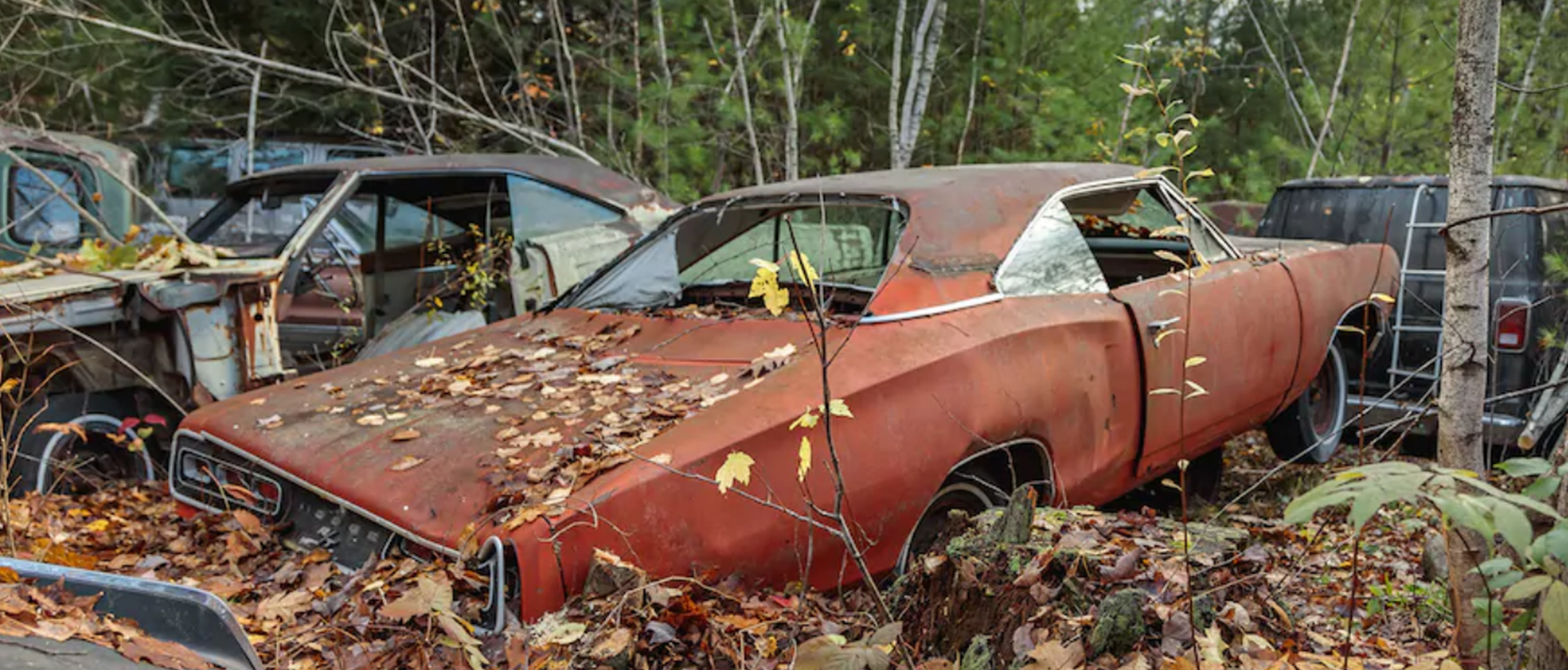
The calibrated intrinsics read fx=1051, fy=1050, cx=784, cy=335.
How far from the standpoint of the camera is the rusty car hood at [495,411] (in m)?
2.75

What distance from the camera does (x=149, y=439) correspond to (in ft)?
16.2

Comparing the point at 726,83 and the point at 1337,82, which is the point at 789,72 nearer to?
the point at 726,83

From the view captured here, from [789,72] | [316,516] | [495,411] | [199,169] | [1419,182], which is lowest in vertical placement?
[316,516]

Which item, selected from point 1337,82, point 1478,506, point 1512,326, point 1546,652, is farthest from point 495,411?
point 1337,82

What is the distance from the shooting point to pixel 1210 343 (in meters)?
4.17

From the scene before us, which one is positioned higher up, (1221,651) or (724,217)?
(724,217)

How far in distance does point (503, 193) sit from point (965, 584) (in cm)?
445

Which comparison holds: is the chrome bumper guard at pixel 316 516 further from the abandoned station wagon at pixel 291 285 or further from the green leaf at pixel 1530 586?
the green leaf at pixel 1530 586

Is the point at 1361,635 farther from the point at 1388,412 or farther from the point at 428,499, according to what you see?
the point at 1388,412

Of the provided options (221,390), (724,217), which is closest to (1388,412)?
(724,217)

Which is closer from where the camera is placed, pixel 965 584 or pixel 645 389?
pixel 965 584

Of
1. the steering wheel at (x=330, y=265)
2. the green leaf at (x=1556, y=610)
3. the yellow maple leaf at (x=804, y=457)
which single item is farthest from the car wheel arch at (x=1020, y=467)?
the steering wheel at (x=330, y=265)

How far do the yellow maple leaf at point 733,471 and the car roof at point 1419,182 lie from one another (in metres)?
4.01

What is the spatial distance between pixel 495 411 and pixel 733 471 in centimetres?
99
